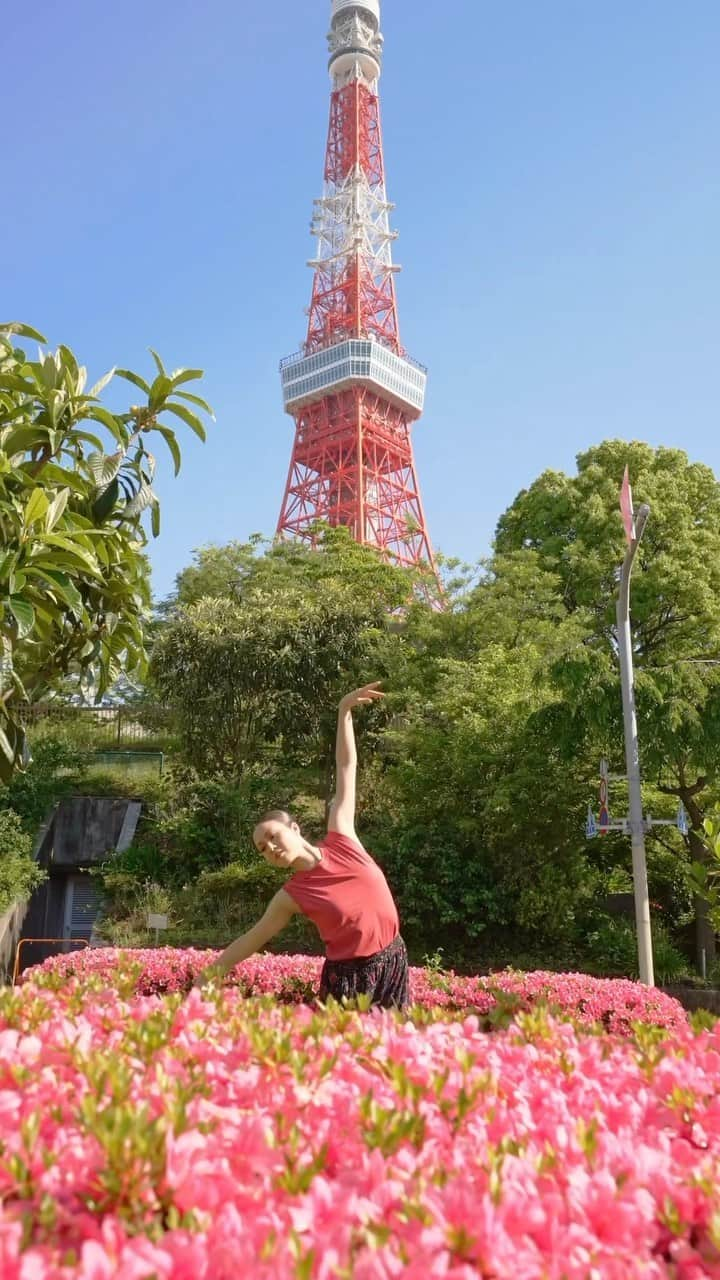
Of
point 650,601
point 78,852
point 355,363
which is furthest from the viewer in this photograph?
point 355,363

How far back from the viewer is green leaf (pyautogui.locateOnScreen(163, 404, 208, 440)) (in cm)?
830

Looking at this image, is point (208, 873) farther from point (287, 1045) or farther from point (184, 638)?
point (287, 1045)

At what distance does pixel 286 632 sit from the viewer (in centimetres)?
2077

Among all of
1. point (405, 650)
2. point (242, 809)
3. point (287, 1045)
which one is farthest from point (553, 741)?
point (287, 1045)

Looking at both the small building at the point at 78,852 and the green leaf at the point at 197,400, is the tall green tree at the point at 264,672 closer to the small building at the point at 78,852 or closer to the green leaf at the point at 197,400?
the small building at the point at 78,852

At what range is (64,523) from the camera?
7.71 meters

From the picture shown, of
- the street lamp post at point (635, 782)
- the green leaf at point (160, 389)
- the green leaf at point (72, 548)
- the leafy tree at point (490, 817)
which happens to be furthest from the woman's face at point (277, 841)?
the leafy tree at point (490, 817)

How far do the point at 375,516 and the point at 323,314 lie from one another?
56.2 ft

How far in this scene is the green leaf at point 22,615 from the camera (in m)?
6.75

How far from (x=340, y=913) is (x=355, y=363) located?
47986mm

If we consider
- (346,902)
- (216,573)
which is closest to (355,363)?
(216,573)

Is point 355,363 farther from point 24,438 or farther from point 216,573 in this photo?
point 24,438

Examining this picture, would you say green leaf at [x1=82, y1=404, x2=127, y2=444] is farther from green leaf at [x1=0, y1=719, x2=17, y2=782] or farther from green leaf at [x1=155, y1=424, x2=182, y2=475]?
green leaf at [x1=0, y1=719, x2=17, y2=782]

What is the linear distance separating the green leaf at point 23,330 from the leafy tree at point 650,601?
768 centimetres
